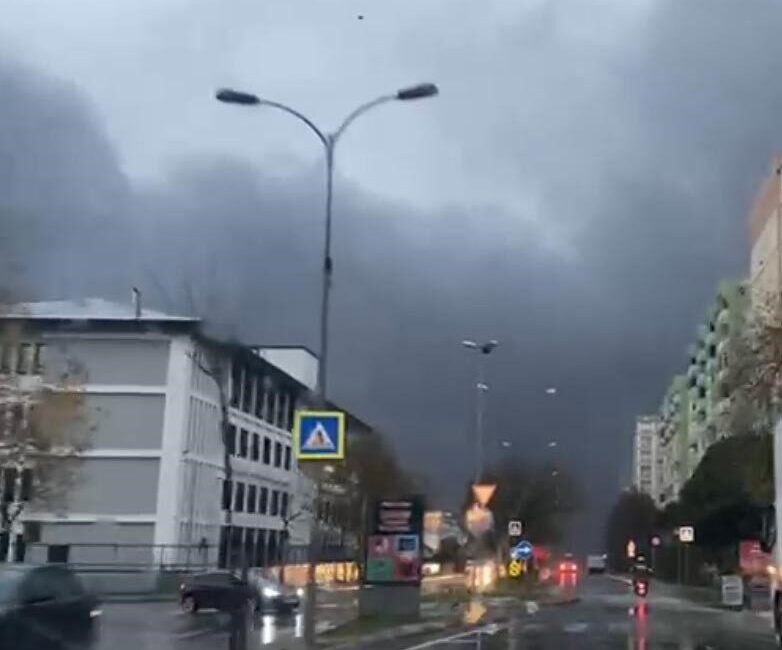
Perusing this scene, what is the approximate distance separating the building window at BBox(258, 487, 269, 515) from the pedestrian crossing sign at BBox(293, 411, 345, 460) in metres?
67.5

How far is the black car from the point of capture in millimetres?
18891

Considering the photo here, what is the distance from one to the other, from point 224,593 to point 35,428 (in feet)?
44.7

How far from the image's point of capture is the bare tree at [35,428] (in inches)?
2025

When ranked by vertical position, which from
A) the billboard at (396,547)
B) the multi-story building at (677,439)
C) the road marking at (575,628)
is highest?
the multi-story building at (677,439)

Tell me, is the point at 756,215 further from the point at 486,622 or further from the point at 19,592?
the point at 19,592

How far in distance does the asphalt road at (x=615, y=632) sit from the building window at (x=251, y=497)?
42.7 metres

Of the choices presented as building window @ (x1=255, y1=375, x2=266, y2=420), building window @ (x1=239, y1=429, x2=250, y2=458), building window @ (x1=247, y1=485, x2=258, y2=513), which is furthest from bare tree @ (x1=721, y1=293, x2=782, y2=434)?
building window @ (x1=247, y1=485, x2=258, y2=513)

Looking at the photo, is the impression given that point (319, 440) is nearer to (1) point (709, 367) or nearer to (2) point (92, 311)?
(2) point (92, 311)

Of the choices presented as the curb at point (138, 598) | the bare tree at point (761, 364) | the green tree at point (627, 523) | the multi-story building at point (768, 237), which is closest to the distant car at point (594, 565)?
the green tree at point (627, 523)

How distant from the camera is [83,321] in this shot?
77125 millimetres

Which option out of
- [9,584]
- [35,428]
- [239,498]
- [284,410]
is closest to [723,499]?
[284,410]

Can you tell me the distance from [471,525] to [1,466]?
17783 mm

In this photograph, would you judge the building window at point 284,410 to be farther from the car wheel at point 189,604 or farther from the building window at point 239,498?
the car wheel at point 189,604

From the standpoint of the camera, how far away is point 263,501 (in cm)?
9338
